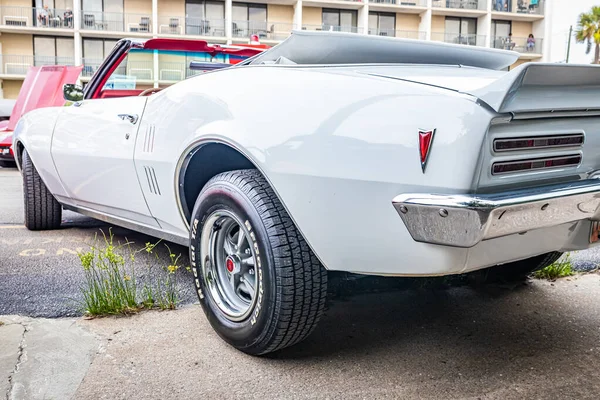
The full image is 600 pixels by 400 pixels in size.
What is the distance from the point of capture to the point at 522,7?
37281 mm

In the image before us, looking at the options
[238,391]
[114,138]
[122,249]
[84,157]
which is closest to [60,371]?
[238,391]

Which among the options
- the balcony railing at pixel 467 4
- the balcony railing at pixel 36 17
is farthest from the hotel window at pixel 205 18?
the balcony railing at pixel 467 4

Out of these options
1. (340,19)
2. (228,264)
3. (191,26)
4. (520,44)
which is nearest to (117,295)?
(228,264)

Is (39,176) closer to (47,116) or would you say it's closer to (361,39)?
(47,116)

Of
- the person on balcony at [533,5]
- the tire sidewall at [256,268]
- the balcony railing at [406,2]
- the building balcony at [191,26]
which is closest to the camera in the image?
the tire sidewall at [256,268]

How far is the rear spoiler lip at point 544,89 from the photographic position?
1.95 meters

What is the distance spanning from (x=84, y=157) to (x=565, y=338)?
2.89 metres

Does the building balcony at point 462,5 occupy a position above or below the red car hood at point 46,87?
above

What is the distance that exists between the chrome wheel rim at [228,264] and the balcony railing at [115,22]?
31793 millimetres

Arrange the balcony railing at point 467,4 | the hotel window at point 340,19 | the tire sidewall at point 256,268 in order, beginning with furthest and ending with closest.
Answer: the balcony railing at point 467,4, the hotel window at point 340,19, the tire sidewall at point 256,268

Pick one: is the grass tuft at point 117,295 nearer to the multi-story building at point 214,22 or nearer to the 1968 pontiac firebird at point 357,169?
the 1968 pontiac firebird at point 357,169

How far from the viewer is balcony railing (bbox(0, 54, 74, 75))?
3206 cm

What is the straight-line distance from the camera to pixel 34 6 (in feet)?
105

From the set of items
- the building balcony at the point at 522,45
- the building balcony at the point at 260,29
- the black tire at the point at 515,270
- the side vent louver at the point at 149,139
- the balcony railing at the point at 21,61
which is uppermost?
the building balcony at the point at 260,29
